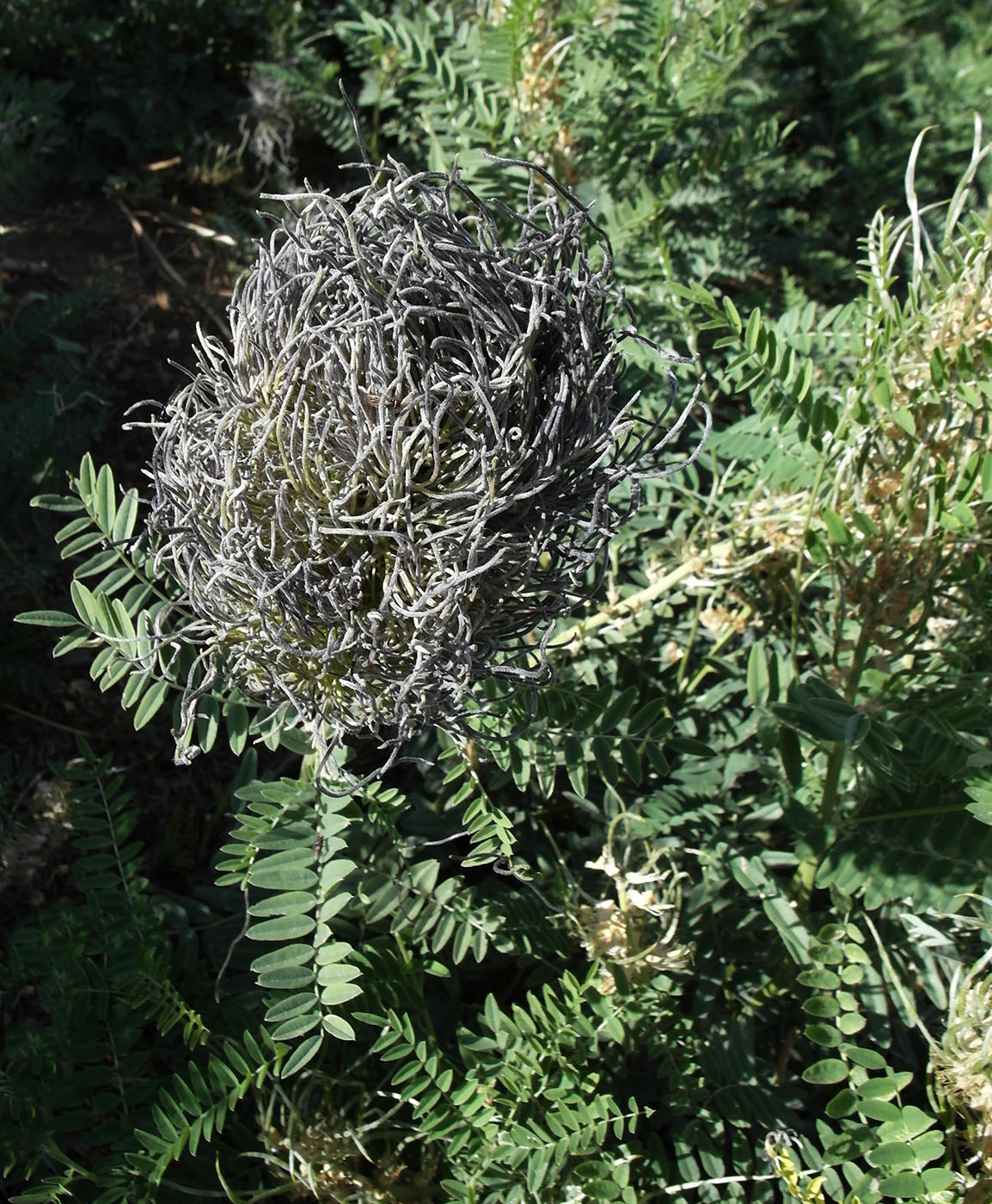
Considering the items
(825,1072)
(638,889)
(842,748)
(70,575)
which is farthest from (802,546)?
(70,575)

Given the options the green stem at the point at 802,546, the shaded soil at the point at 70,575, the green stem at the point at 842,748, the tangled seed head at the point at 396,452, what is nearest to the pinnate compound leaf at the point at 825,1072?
the green stem at the point at 842,748

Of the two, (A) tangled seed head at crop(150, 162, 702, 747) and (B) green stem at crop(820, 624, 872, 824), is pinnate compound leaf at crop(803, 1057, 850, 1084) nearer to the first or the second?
(B) green stem at crop(820, 624, 872, 824)

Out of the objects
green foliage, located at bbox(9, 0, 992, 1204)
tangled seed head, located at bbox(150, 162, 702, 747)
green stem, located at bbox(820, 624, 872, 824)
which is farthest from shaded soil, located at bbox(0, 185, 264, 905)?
green stem, located at bbox(820, 624, 872, 824)

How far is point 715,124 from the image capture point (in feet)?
8.58

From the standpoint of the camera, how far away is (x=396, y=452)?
3.02ft

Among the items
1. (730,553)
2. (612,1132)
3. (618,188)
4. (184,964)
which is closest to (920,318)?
(730,553)

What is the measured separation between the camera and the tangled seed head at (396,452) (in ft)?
3.05

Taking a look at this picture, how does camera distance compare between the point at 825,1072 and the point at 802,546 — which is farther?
the point at 802,546

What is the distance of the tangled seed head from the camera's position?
0.93 meters

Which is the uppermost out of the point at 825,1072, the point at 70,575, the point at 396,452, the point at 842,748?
the point at 396,452

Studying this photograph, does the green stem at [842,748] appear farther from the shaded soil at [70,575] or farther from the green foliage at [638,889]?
the shaded soil at [70,575]

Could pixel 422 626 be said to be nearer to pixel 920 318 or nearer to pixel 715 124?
pixel 920 318

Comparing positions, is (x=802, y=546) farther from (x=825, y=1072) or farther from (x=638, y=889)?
(x=825, y=1072)

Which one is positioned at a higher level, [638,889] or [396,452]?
[396,452]
